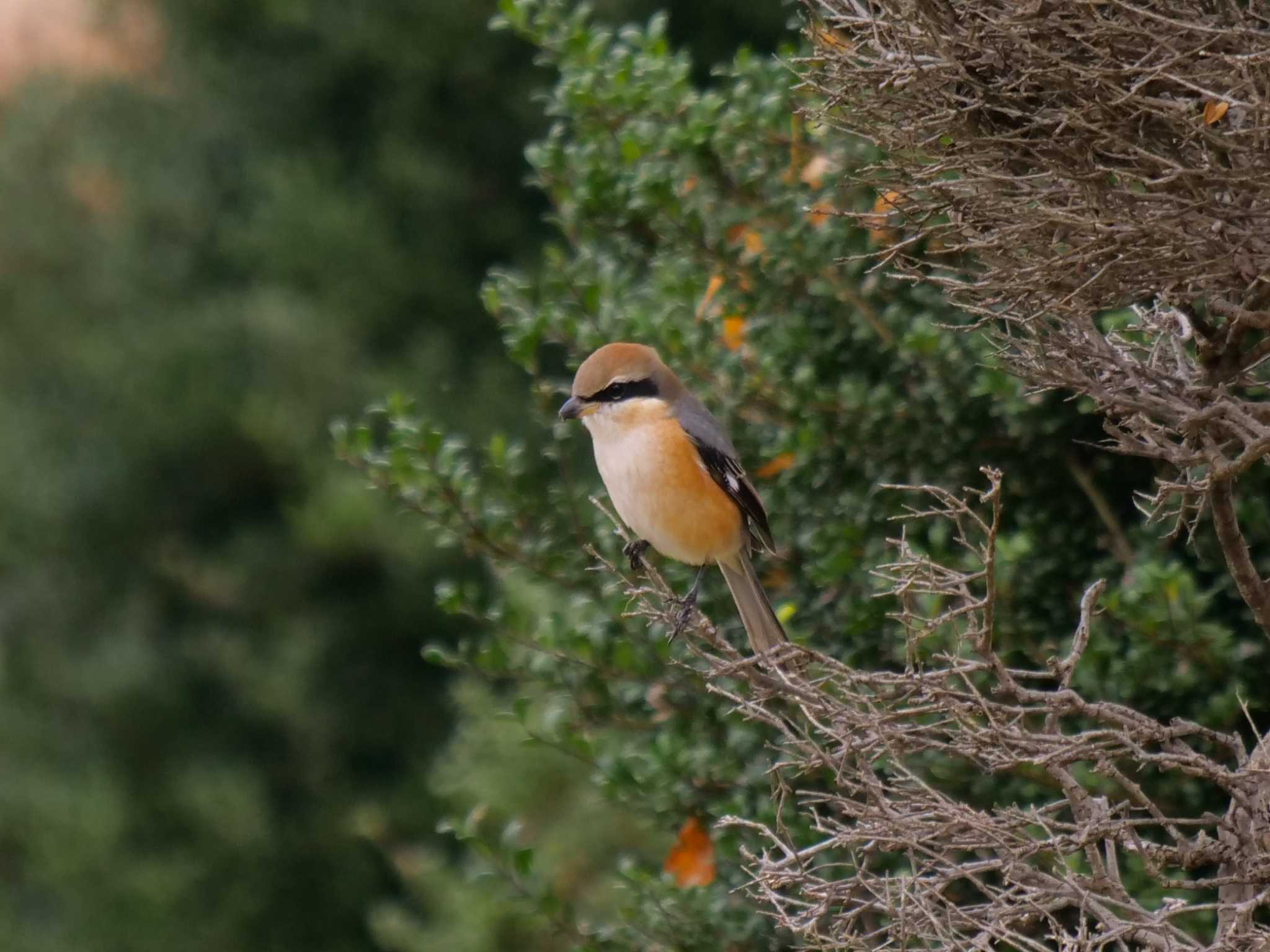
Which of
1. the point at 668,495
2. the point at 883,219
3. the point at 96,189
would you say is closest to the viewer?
the point at 883,219

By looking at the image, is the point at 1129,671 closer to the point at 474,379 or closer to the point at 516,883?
the point at 516,883

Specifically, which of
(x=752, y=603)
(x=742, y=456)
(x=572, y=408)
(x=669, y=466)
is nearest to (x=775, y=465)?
(x=742, y=456)

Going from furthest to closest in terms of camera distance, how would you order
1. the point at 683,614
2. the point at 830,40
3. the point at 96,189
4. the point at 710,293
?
the point at 96,189 < the point at 710,293 < the point at 683,614 < the point at 830,40

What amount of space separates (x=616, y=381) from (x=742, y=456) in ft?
1.38

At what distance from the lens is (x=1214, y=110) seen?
2.52 metres

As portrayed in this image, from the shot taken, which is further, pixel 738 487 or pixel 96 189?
pixel 96 189

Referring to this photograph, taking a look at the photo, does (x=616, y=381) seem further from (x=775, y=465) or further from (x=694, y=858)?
(x=694, y=858)

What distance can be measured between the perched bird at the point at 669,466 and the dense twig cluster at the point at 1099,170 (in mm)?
1234

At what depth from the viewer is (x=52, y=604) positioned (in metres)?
11.5

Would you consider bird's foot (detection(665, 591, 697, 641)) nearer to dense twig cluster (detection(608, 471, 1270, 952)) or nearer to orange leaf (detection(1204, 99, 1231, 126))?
dense twig cluster (detection(608, 471, 1270, 952))

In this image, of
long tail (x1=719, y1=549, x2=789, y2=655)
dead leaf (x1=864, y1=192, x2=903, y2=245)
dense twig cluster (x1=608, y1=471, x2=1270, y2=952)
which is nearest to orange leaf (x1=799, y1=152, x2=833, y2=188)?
dead leaf (x1=864, y1=192, x2=903, y2=245)

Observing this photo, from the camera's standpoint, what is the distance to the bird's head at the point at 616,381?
3.92 metres

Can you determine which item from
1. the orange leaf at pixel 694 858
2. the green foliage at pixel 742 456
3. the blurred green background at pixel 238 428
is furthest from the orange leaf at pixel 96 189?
the orange leaf at pixel 694 858

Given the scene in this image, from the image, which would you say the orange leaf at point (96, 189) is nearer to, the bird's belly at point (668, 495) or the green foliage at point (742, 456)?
the green foliage at point (742, 456)
